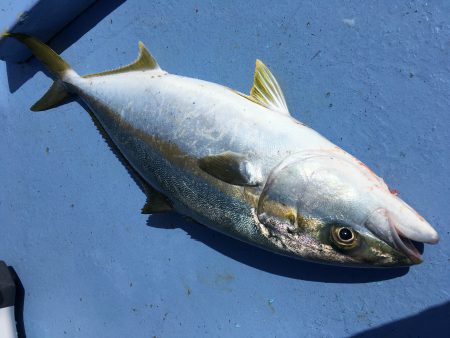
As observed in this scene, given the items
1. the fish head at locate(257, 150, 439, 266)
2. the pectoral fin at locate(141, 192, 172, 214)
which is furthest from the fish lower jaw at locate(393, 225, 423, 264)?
the pectoral fin at locate(141, 192, 172, 214)

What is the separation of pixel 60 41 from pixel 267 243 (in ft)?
5.69

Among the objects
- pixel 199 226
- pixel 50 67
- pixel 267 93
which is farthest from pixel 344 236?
pixel 50 67

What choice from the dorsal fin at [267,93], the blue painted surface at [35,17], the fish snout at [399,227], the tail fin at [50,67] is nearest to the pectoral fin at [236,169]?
the dorsal fin at [267,93]

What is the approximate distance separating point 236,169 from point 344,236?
0.42m

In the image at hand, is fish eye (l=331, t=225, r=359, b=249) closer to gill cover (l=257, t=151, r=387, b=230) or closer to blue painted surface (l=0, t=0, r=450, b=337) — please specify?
gill cover (l=257, t=151, r=387, b=230)

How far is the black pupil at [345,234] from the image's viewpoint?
1334 mm

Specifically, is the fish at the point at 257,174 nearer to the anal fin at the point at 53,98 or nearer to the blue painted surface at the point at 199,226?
the blue painted surface at the point at 199,226

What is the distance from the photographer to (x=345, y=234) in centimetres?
134

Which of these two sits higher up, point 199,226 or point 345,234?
point 345,234

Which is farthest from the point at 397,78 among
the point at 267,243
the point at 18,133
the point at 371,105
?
the point at 18,133

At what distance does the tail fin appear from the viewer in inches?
81.4

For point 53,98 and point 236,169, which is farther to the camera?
point 53,98

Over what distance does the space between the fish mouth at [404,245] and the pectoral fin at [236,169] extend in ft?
1.51

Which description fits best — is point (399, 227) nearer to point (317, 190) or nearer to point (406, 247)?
point (406, 247)
